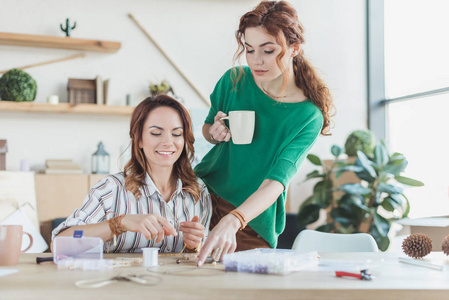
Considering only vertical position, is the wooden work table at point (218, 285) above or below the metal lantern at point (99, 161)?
below

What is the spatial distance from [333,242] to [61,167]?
7.26ft

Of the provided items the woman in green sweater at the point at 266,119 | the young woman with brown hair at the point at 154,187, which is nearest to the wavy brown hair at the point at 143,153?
the young woman with brown hair at the point at 154,187

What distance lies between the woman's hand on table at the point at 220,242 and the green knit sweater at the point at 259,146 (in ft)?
1.32

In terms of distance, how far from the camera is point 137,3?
161 inches

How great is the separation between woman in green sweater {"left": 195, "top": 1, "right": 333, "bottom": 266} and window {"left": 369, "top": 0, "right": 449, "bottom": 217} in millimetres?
2240

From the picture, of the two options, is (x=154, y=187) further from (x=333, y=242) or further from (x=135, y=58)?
(x=135, y=58)

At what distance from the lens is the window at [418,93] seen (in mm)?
3799

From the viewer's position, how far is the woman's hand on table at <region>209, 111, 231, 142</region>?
181 centimetres

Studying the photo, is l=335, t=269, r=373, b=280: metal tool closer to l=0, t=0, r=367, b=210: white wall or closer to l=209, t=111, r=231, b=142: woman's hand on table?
l=209, t=111, r=231, b=142: woman's hand on table

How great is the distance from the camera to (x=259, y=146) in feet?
6.12

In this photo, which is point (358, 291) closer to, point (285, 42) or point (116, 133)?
point (285, 42)

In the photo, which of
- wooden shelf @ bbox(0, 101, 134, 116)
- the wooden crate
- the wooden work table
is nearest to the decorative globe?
wooden shelf @ bbox(0, 101, 134, 116)

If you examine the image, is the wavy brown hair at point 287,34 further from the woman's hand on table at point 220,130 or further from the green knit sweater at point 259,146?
the woman's hand on table at point 220,130

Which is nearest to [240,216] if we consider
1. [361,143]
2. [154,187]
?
[154,187]
